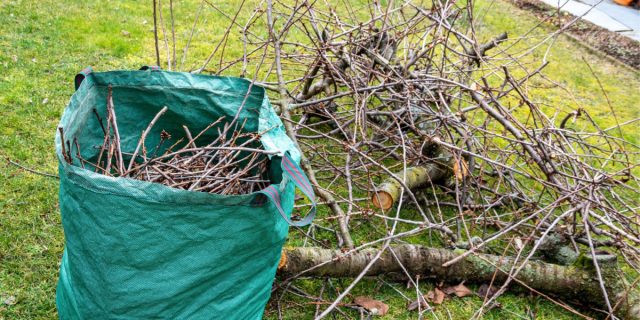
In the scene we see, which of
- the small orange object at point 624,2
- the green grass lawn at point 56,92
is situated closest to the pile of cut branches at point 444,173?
the green grass lawn at point 56,92

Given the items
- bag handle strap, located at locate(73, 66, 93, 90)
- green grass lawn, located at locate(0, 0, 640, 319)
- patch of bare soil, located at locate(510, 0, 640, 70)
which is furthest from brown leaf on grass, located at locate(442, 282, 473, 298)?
patch of bare soil, located at locate(510, 0, 640, 70)

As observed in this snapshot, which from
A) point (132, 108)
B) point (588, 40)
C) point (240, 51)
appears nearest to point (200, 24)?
point (240, 51)

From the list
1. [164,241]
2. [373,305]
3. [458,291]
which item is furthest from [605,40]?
[164,241]

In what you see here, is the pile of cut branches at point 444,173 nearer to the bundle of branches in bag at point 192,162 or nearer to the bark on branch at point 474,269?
the bark on branch at point 474,269

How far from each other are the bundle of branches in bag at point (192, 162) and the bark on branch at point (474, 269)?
0.43 metres

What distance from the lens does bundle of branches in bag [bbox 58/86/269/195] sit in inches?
74.6

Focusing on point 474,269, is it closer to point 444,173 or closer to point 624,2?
point 444,173

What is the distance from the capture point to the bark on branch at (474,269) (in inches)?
94.0

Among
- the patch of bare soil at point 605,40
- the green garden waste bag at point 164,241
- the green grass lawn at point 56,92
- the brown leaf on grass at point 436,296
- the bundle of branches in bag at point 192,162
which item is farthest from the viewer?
the patch of bare soil at point 605,40

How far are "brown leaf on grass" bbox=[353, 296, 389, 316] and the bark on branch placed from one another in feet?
0.38

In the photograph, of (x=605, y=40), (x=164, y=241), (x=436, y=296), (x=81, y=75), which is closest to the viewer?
(x=164, y=241)

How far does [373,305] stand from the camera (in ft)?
7.98

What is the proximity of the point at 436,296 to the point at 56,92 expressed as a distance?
273 cm

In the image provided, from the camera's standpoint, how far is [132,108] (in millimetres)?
2213
